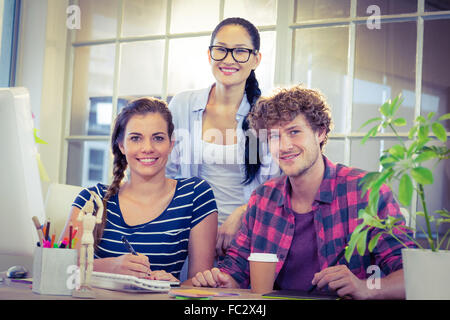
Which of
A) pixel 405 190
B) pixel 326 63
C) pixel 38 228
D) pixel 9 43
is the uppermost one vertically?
pixel 9 43

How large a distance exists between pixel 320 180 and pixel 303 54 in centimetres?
126

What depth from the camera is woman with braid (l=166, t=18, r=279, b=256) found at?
2.26 metres

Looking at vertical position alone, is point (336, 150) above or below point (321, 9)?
below

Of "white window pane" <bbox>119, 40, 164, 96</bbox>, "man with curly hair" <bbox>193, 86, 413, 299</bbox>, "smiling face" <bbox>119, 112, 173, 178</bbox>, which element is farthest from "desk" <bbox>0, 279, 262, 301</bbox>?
"white window pane" <bbox>119, 40, 164, 96</bbox>

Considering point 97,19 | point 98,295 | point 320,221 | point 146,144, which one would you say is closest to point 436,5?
point 320,221

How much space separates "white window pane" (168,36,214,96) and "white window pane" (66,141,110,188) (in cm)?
57

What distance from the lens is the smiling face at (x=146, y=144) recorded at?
1.85 m

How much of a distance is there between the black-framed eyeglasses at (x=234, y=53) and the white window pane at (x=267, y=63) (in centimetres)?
61

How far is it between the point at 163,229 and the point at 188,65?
1.59 m

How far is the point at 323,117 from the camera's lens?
183cm

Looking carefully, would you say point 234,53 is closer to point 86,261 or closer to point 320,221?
point 320,221

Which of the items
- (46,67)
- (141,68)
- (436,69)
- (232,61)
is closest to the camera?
(232,61)

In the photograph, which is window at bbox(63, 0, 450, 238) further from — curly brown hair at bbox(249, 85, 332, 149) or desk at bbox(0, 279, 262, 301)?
desk at bbox(0, 279, 262, 301)

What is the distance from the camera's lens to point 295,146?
1.75 meters
